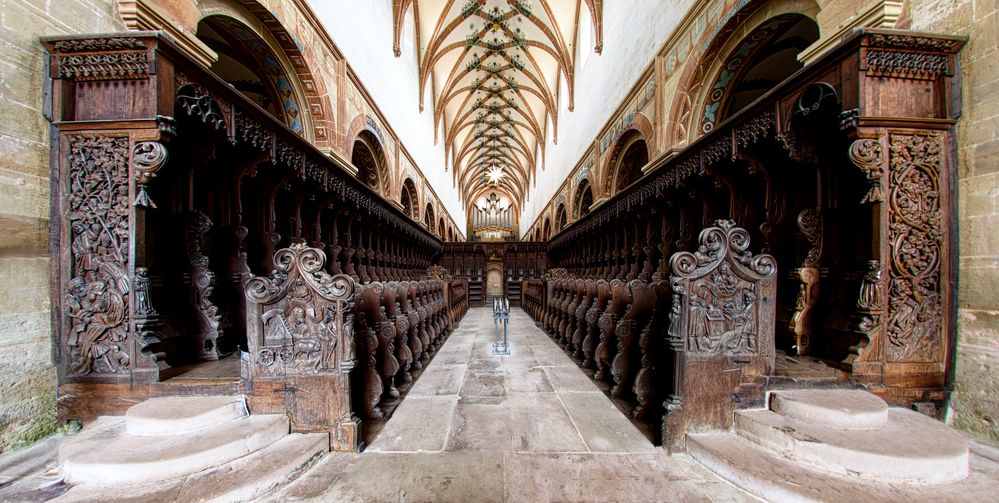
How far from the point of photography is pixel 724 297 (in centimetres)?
219

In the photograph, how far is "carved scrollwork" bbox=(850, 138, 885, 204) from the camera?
2358 millimetres

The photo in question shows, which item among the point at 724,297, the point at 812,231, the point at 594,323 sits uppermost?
the point at 812,231

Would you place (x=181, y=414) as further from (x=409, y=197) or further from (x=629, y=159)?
(x=409, y=197)

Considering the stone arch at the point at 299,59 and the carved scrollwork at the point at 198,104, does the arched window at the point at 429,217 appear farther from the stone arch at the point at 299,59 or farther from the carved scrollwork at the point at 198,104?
the carved scrollwork at the point at 198,104

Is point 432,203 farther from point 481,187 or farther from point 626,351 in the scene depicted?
point 481,187

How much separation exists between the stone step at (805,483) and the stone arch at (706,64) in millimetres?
4648

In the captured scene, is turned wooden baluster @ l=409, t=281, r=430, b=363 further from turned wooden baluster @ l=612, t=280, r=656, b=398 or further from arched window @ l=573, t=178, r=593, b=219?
arched window @ l=573, t=178, r=593, b=219

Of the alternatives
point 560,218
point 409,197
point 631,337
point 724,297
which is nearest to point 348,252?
point 631,337

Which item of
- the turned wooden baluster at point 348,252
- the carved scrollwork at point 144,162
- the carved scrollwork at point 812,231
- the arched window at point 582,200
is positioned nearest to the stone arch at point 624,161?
the arched window at point 582,200

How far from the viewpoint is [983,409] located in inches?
86.3

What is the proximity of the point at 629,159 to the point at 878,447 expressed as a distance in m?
9.14

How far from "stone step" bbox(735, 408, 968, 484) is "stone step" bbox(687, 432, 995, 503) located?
0.04 meters

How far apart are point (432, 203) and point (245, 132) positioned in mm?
14246

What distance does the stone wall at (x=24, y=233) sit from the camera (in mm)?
2082
